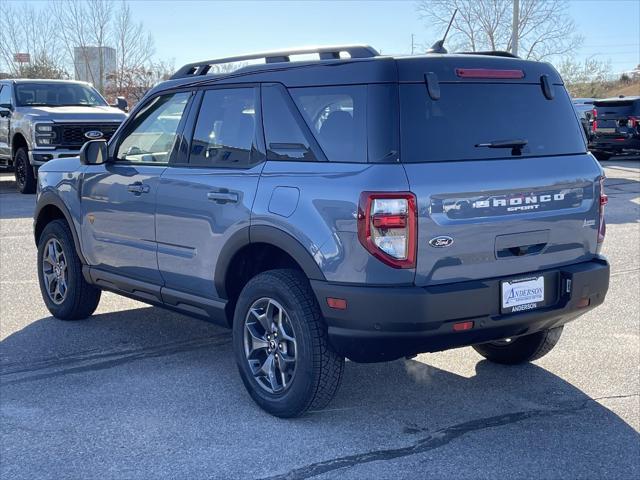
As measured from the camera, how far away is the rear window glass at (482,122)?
4.12 meters

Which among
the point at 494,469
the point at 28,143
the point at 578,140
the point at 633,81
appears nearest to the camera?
the point at 494,469

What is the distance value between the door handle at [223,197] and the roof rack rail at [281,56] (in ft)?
2.68

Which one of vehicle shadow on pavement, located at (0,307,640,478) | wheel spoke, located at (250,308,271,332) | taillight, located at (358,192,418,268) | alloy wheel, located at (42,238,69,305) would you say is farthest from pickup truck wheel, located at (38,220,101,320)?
taillight, located at (358,192,418,268)

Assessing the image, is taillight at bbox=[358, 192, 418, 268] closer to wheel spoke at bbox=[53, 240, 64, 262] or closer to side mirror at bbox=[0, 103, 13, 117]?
wheel spoke at bbox=[53, 240, 64, 262]

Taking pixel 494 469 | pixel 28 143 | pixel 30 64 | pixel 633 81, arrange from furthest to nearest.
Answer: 1. pixel 633 81
2. pixel 30 64
3. pixel 28 143
4. pixel 494 469

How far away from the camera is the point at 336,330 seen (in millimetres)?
4156

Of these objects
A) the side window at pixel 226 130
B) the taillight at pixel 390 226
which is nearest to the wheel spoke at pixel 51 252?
the side window at pixel 226 130

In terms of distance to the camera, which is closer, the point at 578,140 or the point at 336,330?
the point at 336,330

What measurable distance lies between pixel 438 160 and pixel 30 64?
1323 inches

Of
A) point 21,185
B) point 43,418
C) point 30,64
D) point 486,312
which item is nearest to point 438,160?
Answer: point 486,312

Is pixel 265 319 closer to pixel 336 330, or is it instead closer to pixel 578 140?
pixel 336 330

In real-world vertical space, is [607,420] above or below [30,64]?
below

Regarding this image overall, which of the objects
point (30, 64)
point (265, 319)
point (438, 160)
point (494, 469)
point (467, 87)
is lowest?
point (494, 469)

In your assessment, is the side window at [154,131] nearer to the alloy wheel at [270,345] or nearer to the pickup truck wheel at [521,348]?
the alloy wheel at [270,345]
